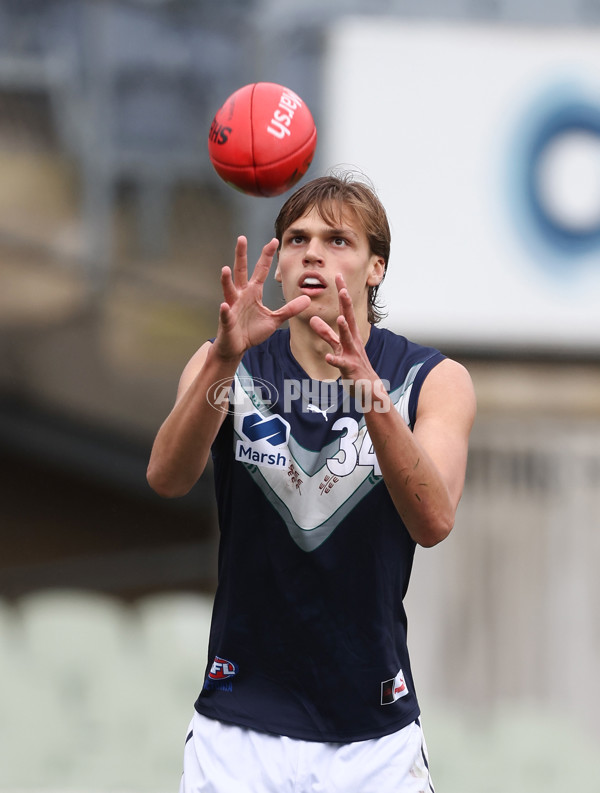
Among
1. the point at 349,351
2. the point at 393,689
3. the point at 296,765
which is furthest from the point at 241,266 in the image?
the point at 296,765

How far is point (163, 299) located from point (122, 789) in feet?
13.7

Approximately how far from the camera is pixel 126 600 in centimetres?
1016

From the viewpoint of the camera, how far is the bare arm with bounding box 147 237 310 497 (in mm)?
2781

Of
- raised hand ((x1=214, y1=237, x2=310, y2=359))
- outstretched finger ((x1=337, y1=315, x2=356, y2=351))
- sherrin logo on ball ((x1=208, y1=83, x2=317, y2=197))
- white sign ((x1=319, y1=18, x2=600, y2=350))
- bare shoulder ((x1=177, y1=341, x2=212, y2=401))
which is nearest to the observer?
outstretched finger ((x1=337, y1=315, x2=356, y2=351))

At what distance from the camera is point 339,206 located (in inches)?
120

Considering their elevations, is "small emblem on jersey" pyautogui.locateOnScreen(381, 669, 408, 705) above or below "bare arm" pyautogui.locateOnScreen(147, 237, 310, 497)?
below

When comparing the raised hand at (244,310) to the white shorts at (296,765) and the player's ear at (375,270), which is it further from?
the white shorts at (296,765)

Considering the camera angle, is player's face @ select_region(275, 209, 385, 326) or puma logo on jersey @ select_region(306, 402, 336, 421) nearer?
player's face @ select_region(275, 209, 385, 326)

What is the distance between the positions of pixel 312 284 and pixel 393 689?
1.13 meters

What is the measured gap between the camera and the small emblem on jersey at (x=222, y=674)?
310cm

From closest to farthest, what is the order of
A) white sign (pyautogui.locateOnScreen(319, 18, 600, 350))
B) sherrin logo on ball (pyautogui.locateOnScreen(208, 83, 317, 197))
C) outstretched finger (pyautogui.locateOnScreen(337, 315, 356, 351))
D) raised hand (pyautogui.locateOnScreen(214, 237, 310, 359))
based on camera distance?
1. outstretched finger (pyautogui.locateOnScreen(337, 315, 356, 351))
2. raised hand (pyautogui.locateOnScreen(214, 237, 310, 359))
3. sherrin logo on ball (pyautogui.locateOnScreen(208, 83, 317, 197))
4. white sign (pyautogui.locateOnScreen(319, 18, 600, 350))

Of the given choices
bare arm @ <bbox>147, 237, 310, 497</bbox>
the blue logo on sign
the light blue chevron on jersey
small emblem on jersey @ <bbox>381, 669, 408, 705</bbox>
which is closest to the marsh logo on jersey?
the light blue chevron on jersey

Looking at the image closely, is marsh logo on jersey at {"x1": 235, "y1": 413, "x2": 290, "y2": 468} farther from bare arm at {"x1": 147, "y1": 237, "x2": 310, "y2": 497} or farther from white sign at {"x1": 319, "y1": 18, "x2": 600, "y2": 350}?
white sign at {"x1": 319, "y1": 18, "x2": 600, "y2": 350}

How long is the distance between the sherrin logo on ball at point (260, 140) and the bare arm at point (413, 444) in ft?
2.74
